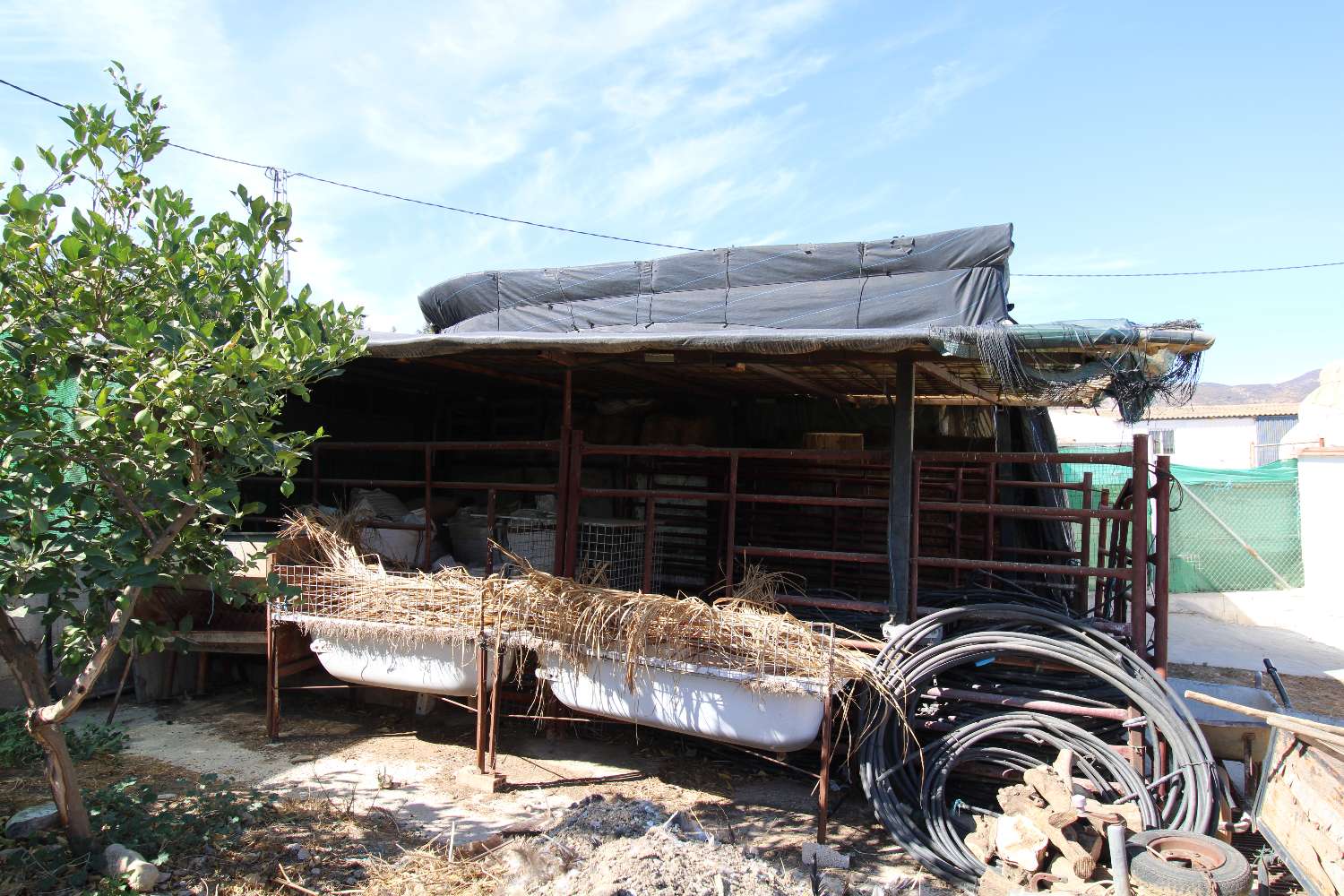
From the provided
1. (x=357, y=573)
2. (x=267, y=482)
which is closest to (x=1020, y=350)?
(x=357, y=573)

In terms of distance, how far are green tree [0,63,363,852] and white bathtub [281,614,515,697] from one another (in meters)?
1.67

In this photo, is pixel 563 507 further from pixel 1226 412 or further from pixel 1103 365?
pixel 1226 412

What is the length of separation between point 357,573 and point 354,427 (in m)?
3.90

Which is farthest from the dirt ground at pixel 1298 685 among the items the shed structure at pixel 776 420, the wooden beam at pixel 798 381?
the wooden beam at pixel 798 381

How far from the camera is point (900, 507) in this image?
185 inches

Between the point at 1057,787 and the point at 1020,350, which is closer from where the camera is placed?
the point at 1057,787

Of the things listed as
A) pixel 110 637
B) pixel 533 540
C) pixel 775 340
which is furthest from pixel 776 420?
pixel 110 637

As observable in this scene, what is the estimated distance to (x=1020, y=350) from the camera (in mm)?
4047

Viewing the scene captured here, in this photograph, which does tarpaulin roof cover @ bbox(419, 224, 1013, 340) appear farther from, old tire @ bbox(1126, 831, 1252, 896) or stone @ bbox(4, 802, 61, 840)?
stone @ bbox(4, 802, 61, 840)

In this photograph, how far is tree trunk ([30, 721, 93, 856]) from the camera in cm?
319

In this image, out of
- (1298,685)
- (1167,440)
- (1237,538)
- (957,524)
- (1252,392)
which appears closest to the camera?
(957,524)

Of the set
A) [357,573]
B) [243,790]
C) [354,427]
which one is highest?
[354,427]

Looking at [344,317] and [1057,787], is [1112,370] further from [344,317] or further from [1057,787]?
[344,317]

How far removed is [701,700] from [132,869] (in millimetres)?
2518
